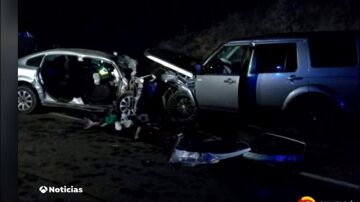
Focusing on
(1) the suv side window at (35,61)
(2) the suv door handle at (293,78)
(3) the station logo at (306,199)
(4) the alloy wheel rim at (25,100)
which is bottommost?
(3) the station logo at (306,199)

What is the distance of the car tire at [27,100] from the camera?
32.1 ft

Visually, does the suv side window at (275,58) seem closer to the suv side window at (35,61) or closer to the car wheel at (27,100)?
the suv side window at (35,61)

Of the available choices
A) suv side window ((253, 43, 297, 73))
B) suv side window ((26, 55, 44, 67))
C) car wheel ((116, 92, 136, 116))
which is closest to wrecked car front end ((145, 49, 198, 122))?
car wheel ((116, 92, 136, 116))

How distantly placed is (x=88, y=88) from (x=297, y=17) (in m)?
7.95

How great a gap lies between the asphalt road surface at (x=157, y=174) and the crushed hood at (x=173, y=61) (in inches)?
62.0

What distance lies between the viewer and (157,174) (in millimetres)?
6477

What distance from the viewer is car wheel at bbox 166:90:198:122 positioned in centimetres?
896

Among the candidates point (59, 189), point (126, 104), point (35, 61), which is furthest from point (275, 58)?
point (35, 61)

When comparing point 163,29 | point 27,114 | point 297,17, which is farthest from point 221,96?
point 163,29

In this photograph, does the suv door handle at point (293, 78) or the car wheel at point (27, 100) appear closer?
the suv door handle at point (293, 78)

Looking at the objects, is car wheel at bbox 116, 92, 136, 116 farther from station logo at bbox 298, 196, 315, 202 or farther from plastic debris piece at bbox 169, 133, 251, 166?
station logo at bbox 298, 196, 315, 202

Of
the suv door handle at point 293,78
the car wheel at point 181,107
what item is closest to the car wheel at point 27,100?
the car wheel at point 181,107

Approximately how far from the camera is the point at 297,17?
47.3 feet

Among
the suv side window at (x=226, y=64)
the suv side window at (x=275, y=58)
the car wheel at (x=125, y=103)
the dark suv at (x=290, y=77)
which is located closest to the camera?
the dark suv at (x=290, y=77)
